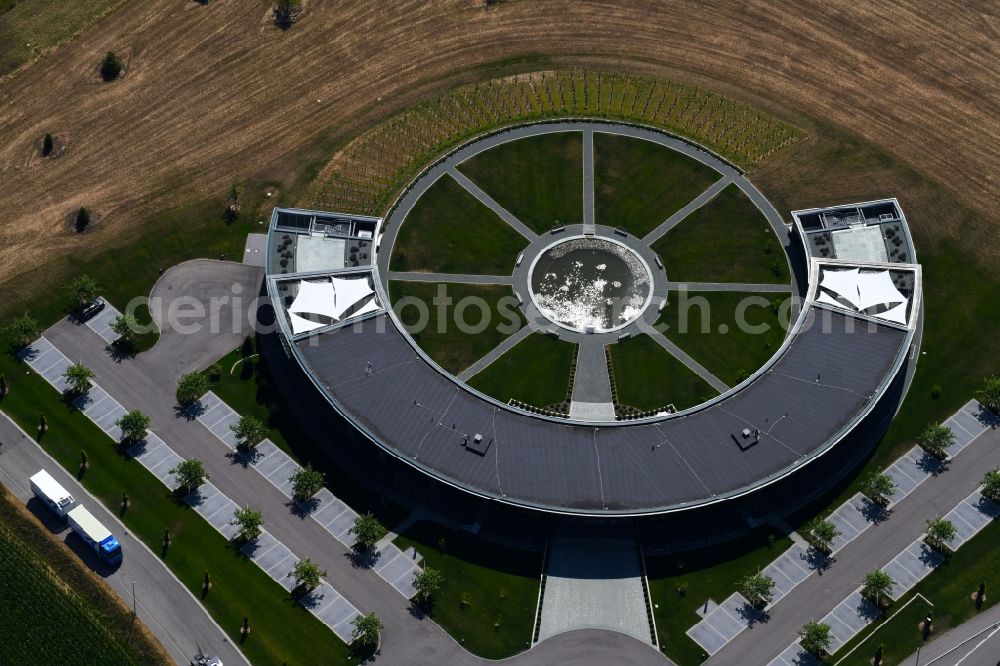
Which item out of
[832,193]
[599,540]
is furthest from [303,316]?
[832,193]

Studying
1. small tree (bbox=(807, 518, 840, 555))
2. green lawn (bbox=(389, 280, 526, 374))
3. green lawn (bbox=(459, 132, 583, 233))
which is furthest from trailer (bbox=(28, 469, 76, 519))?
small tree (bbox=(807, 518, 840, 555))

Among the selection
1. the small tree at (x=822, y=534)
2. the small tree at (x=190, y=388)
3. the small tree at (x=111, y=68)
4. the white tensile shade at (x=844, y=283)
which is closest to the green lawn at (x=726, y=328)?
the white tensile shade at (x=844, y=283)

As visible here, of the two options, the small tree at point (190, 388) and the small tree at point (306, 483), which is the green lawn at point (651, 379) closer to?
the small tree at point (306, 483)

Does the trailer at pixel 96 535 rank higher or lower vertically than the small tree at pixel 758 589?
lower

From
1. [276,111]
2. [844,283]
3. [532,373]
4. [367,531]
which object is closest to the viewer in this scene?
[367,531]

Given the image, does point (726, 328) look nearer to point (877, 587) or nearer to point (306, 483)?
point (877, 587)

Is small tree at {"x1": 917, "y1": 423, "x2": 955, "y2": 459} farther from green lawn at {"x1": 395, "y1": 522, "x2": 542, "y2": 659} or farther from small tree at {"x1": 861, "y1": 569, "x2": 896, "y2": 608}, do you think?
green lawn at {"x1": 395, "y1": 522, "x2": 542, "y2": 659}

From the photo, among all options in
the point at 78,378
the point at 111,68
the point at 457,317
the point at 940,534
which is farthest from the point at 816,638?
the point at 111,68

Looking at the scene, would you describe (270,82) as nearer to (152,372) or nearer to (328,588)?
(152,372)
